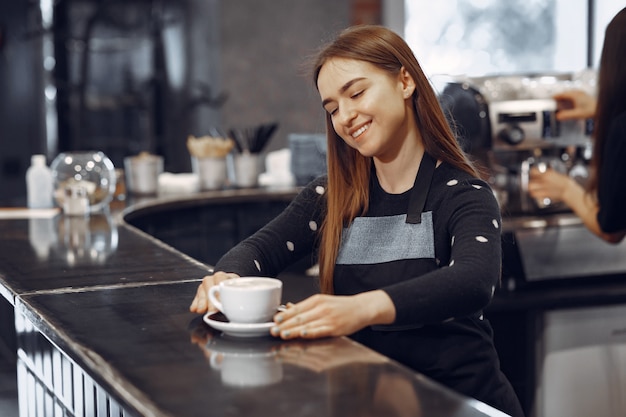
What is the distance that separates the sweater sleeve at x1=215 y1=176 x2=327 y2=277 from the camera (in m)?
2.04

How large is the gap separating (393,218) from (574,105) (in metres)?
1.76

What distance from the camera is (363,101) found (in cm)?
187

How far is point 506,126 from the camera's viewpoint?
136 inches

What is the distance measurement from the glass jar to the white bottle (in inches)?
3.1

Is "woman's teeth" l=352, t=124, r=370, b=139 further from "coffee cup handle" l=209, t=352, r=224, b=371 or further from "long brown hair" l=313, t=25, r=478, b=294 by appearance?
"coffee cup handle" l=209, t=352, r=224, b=371

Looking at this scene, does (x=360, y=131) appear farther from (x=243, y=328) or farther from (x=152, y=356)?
(x=152, y=356)

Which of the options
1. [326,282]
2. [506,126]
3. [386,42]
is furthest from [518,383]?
[386,42]

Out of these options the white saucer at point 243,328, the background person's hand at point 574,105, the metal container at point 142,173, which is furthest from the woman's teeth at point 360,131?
the metal container at point 142,173

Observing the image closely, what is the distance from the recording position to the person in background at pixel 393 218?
183 centimetres

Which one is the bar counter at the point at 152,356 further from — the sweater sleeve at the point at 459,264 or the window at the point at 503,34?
the window at the point at 503,34

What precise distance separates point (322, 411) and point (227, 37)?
4.64 metres

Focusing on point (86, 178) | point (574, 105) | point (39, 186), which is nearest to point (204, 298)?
point (86, 178)

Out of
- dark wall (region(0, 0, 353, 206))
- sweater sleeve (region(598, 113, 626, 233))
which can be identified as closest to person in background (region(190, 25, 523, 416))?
sweater sleeve (region(598, 113, 626, 233))

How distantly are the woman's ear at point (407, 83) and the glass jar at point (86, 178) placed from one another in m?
1.67
